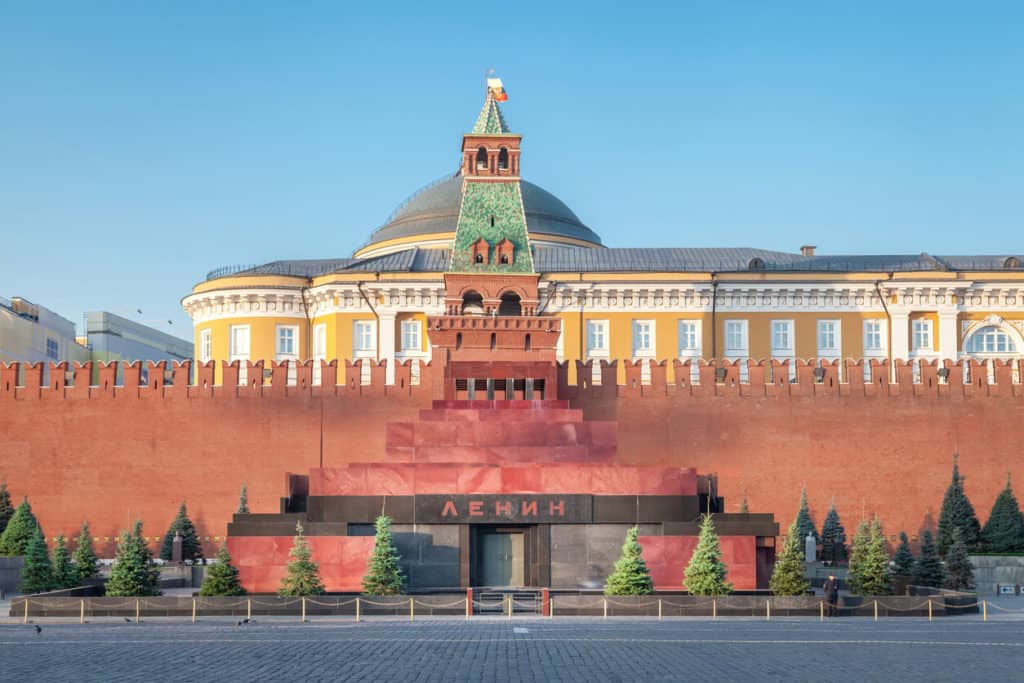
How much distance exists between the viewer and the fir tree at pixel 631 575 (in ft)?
82.6

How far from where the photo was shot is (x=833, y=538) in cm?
3612

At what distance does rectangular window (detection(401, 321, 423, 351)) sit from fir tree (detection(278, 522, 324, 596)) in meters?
22.3

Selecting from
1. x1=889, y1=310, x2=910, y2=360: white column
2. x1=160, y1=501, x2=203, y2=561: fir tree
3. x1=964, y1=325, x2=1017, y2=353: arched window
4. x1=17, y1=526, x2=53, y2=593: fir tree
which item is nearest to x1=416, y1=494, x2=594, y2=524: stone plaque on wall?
x1=17, y1=526, x2=53, y2=593: fir tree

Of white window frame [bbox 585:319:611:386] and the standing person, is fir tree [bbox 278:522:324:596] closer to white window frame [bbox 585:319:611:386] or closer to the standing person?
the standing person

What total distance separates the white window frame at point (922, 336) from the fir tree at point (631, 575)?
25.1 m

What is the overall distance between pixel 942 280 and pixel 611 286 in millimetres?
10855

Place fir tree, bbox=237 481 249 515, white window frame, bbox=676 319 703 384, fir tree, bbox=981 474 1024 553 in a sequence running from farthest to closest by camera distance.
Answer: white window frame, bbox=676 319 703 384 → fir tree, bbox=237 481 249 515 → fir tree, bbox=981 474 1024 553

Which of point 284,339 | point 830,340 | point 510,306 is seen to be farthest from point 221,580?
point 830,340

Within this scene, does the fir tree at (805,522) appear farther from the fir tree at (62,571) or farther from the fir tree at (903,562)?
the fir tree at (62,571)

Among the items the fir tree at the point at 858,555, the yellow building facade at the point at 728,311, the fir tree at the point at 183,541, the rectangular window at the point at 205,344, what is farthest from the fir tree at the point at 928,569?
the rectangular window at the point at 205,344

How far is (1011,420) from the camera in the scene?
38.4m

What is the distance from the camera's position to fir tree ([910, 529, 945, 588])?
96.2 ft

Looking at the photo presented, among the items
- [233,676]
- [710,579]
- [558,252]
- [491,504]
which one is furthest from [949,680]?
[558,252]

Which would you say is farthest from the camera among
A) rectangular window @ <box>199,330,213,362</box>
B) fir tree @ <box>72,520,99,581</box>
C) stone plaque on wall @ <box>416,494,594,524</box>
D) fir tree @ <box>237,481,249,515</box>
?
rectangular window @ <box>199,330,213,362</box>
